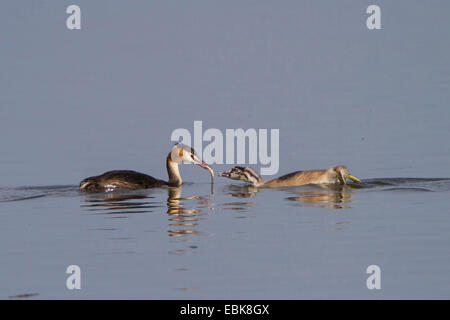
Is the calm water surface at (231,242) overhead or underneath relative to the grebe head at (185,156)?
underneath

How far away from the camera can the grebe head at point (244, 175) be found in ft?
71.6

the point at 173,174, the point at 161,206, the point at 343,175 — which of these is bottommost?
the point at 161,206

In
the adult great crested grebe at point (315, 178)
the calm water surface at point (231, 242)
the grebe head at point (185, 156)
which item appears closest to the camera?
the calm water surface at point (231, 242)

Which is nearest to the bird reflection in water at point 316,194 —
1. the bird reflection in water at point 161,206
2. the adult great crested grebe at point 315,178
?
the adult great crested grebe at point 315,178

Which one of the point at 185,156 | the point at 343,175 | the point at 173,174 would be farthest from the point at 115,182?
the point at 343,175

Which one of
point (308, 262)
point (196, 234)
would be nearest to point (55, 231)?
point (196, 234)

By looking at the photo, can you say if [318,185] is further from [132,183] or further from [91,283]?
[91,283]

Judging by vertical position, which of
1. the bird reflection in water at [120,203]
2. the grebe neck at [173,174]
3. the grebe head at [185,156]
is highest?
the grebe head at [185,156]

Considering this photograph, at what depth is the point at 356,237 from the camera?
48.1ft

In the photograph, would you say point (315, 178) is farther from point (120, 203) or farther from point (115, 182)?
point (120, 203)

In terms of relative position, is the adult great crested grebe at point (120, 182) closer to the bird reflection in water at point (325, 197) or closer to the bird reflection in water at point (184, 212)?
the bird reflection in water at point (184, 212)

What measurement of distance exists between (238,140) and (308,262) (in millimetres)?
14370

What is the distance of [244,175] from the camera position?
71.7 feet

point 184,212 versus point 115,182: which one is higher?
point 115,182
